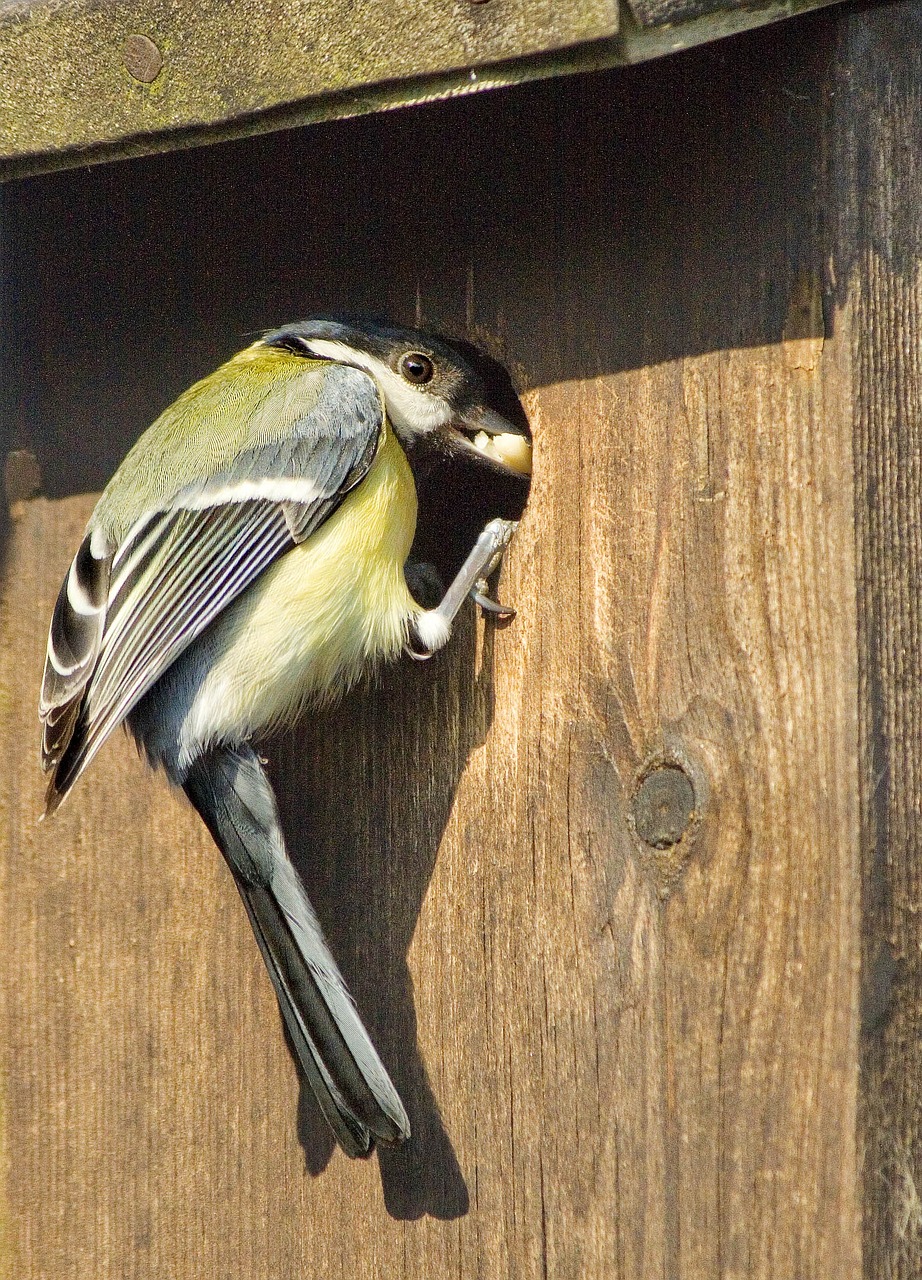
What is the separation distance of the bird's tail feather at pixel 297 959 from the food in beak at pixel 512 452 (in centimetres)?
56

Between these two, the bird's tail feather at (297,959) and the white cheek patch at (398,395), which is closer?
the bird's tail feather at (297,959)

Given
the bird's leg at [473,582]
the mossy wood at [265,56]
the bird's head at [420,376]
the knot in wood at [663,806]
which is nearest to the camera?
the mossy wood at [265,56]

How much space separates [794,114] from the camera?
1720 mm

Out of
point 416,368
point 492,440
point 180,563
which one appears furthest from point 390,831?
point 416,368

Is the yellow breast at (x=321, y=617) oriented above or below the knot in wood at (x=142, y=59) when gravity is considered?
below

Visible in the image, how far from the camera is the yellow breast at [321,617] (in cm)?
203

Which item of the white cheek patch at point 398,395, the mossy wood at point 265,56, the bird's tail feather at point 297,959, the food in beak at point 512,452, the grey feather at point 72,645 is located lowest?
the bird's tail feather at point 297,959

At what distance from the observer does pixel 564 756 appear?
189 cm

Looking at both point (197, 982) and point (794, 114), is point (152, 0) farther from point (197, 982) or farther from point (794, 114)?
point (197, 982)

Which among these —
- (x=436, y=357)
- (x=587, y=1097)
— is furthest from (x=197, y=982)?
(x=436, y=357)

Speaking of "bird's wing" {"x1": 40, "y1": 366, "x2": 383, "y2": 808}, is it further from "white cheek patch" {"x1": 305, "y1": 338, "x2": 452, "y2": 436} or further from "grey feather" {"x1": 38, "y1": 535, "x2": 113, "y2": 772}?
"white cheek patch" {"x1": 305, "y1": 338, "x2": 452, "y2": 436}

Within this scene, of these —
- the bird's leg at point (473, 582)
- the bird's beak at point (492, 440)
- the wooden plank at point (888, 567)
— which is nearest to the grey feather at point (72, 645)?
the bird's leg at point (473, 582)

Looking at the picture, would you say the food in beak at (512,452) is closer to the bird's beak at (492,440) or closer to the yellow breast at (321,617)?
the bird's beak at (492,440)

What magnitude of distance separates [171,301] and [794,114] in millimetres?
1084
